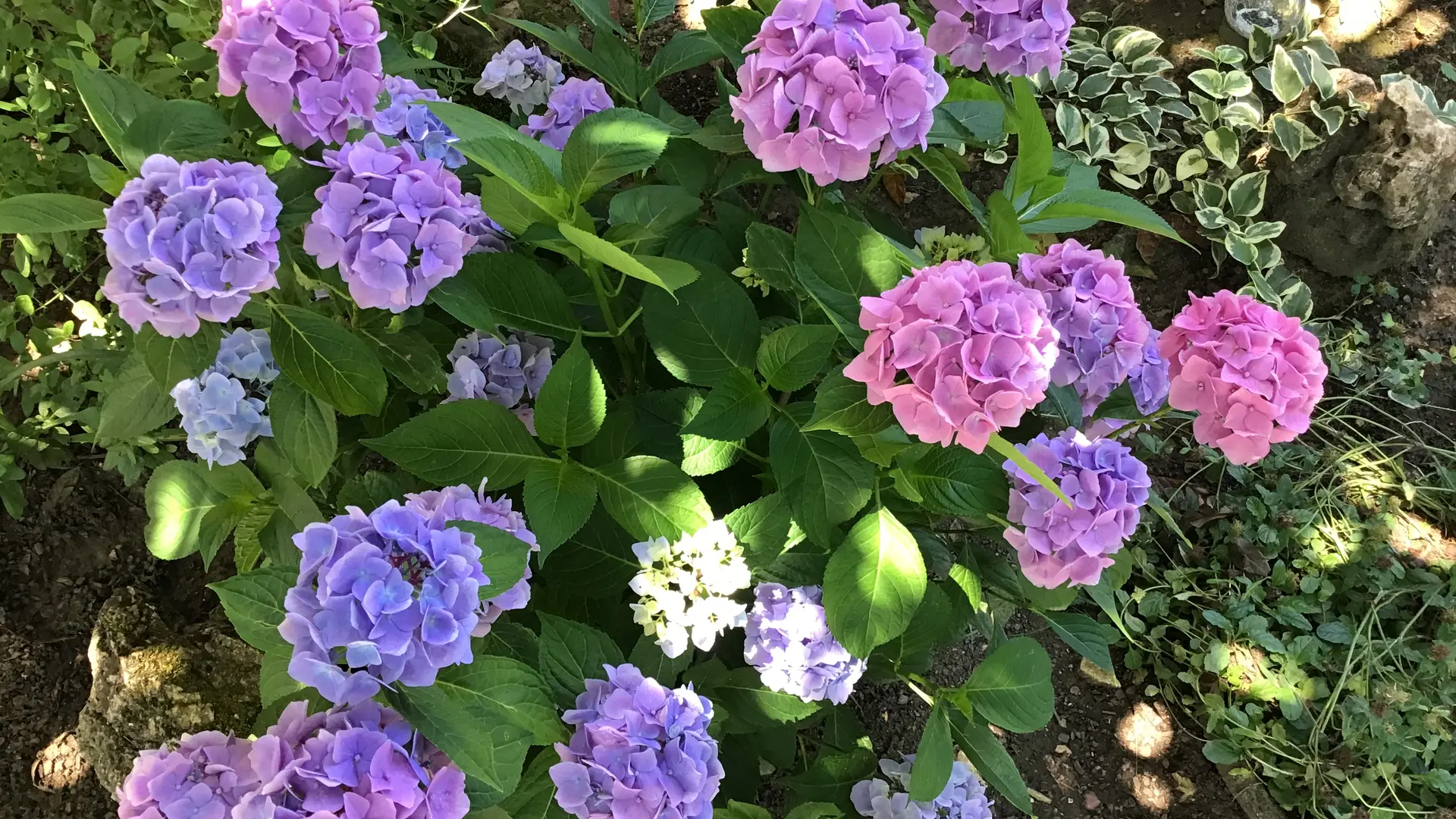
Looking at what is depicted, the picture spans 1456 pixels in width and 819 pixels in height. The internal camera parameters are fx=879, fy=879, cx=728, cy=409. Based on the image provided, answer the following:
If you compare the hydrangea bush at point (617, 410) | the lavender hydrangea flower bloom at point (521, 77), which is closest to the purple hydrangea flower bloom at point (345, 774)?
the hydrangea bush at point (617, 410)

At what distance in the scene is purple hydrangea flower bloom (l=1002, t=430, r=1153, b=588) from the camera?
4.21 feet

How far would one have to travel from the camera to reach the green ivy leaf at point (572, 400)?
1.29 metres

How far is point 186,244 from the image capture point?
1.02m

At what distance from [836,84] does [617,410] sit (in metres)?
0.67

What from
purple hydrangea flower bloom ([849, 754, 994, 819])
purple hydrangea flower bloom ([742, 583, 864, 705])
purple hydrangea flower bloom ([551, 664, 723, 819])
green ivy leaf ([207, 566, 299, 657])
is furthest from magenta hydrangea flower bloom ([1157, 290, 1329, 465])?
green ivy leaf ([207, 566, 299, 657])

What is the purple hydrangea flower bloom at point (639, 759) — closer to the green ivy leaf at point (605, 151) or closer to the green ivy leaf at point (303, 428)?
the green ivy leaf at point (303, 428)

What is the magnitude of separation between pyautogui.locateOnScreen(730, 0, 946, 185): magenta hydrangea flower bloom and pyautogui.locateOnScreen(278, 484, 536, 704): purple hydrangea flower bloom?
0.72 metres

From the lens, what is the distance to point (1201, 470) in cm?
286

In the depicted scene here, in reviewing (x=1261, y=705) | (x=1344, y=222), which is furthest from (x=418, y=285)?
(x=1344, y=222)

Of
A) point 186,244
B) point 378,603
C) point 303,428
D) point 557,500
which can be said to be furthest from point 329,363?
point 378,603

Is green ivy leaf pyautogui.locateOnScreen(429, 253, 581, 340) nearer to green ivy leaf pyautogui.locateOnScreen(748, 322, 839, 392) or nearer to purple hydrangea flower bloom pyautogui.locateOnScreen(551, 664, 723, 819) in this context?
green ivy leaf pyautogui.locateOnScreen(748, 322, 839, 392)

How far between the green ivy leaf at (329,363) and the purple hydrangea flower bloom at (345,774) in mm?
430

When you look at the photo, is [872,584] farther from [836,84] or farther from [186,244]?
[186,244]

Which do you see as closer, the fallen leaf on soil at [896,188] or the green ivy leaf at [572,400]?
the green ivy leaf at [572,400]
